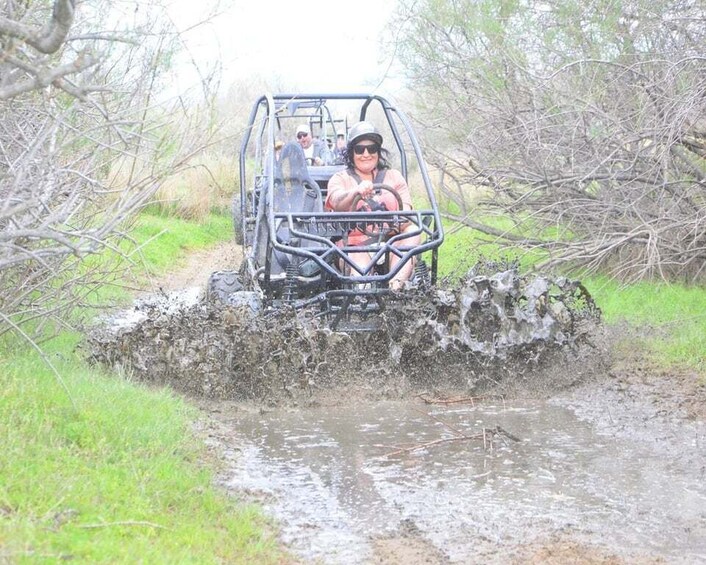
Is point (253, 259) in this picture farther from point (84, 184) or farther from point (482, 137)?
point (482, 137)

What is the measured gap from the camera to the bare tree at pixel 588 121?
374 inches

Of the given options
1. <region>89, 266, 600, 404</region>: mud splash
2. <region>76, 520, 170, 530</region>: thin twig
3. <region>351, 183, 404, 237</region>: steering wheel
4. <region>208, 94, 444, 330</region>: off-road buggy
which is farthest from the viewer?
<region>351, 183, 404, 237</region>: steering wheel

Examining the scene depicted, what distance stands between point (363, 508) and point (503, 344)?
268cm

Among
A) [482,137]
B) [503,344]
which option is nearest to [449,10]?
[482,137]

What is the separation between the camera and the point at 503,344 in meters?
7.68

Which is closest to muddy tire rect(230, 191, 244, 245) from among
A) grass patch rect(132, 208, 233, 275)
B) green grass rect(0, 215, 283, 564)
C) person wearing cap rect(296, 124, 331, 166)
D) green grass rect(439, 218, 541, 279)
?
grass patch rect(132, 208, 233, 275)

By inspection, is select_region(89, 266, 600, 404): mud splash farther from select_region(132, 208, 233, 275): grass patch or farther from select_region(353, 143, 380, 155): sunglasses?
select_region(132, 208, 233, 275): grass patch

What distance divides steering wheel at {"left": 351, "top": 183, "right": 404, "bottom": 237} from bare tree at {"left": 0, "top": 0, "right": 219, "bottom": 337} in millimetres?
1820

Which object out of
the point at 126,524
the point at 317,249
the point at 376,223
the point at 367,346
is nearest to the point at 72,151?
the point at 317,249

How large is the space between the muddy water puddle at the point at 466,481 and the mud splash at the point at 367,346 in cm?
31

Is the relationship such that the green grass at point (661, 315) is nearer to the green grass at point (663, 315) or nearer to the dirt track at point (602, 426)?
the green grass at point (663, 315)

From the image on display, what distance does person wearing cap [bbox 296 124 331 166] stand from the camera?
14.0 m

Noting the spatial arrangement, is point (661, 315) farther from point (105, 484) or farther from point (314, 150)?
point (314, 150)

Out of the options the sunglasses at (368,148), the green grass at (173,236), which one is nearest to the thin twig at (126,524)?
the sunglasses at (368,148)
